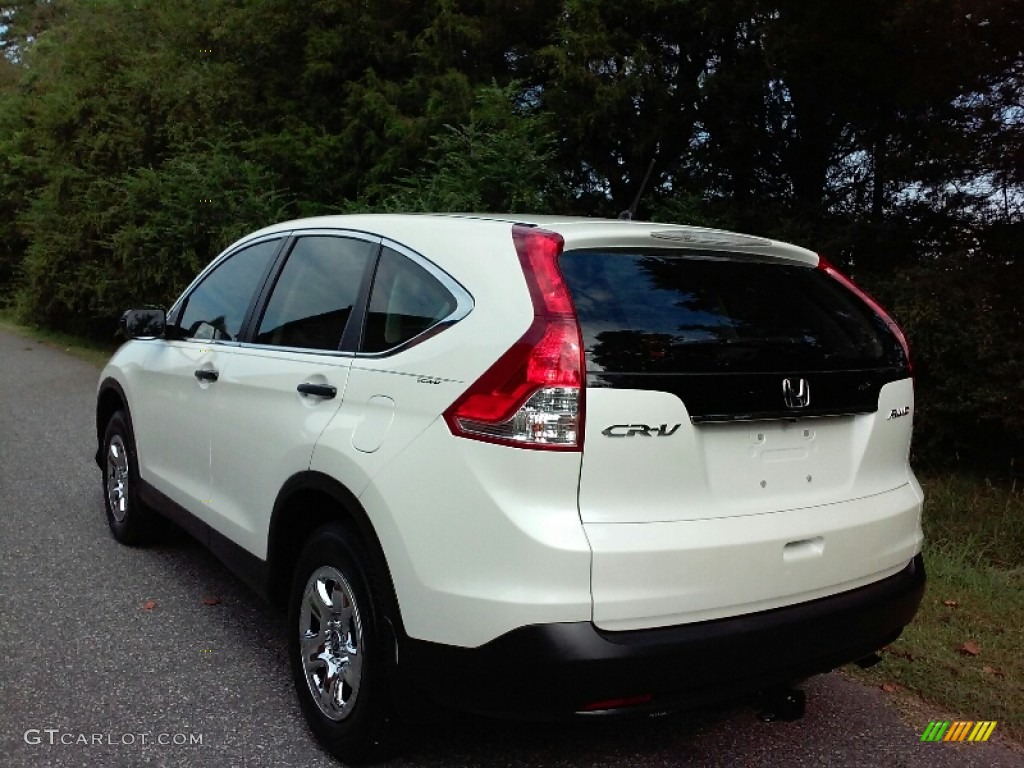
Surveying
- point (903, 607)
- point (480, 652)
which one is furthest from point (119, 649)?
point (903, 607)

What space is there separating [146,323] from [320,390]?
1985mm

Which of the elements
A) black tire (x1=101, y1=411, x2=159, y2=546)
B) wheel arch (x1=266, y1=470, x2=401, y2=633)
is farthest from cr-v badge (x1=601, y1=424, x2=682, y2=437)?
black tire (x1=101, y1=411, x2=159, y2=546)

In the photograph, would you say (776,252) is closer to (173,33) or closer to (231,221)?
(231,221)

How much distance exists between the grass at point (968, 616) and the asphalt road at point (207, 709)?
195mm

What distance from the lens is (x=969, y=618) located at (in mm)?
4594

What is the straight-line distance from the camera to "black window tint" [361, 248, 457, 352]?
2.97 m

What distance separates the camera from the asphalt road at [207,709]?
325 centimetres

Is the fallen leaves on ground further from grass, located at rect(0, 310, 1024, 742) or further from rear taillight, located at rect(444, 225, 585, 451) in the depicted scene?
rear taillight, located at rect(444, 225, 585, 451)

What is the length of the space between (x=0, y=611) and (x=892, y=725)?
3923 mm

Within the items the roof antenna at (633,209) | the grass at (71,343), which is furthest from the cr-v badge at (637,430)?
the grass at (71,343)

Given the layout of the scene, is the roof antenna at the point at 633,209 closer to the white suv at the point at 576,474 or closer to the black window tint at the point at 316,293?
the white suv at the point at 576,474

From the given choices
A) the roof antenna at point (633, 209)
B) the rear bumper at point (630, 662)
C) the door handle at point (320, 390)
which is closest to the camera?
the rear bumper at point (630, 662)

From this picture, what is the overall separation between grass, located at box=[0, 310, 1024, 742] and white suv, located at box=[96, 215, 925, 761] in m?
0.93

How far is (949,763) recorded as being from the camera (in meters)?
3.30
